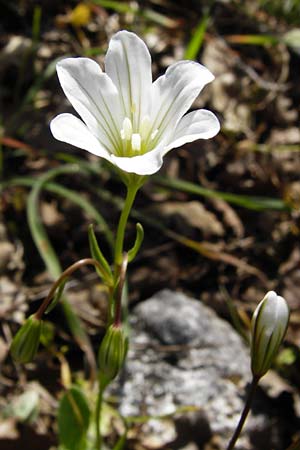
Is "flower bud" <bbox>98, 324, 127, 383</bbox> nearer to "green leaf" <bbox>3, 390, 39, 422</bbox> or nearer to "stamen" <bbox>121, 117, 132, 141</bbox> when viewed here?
"stamen" <bbox>121, 117, 132, 141</bbox>

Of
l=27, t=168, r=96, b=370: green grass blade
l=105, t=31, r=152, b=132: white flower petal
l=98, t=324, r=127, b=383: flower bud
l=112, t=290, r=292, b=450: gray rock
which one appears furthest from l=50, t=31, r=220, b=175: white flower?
l=112, t=290, r=292, b=450: gray rock

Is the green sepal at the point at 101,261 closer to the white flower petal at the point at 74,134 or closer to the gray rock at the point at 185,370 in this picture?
the white flower petal at the point at 74,134

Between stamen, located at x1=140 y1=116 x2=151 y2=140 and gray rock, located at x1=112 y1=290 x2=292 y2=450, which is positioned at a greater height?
stamen, located at x1=140 y1=116 x2=151 y2=140

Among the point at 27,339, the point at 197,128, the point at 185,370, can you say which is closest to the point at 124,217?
the point at 197,128

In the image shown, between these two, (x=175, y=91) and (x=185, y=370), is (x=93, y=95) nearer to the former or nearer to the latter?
(x=175, y=91)

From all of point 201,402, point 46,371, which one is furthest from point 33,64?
point 201,402

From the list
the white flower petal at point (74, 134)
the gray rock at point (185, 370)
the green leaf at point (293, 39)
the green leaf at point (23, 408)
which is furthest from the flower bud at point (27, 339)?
the green leaf at point (293, 39)
